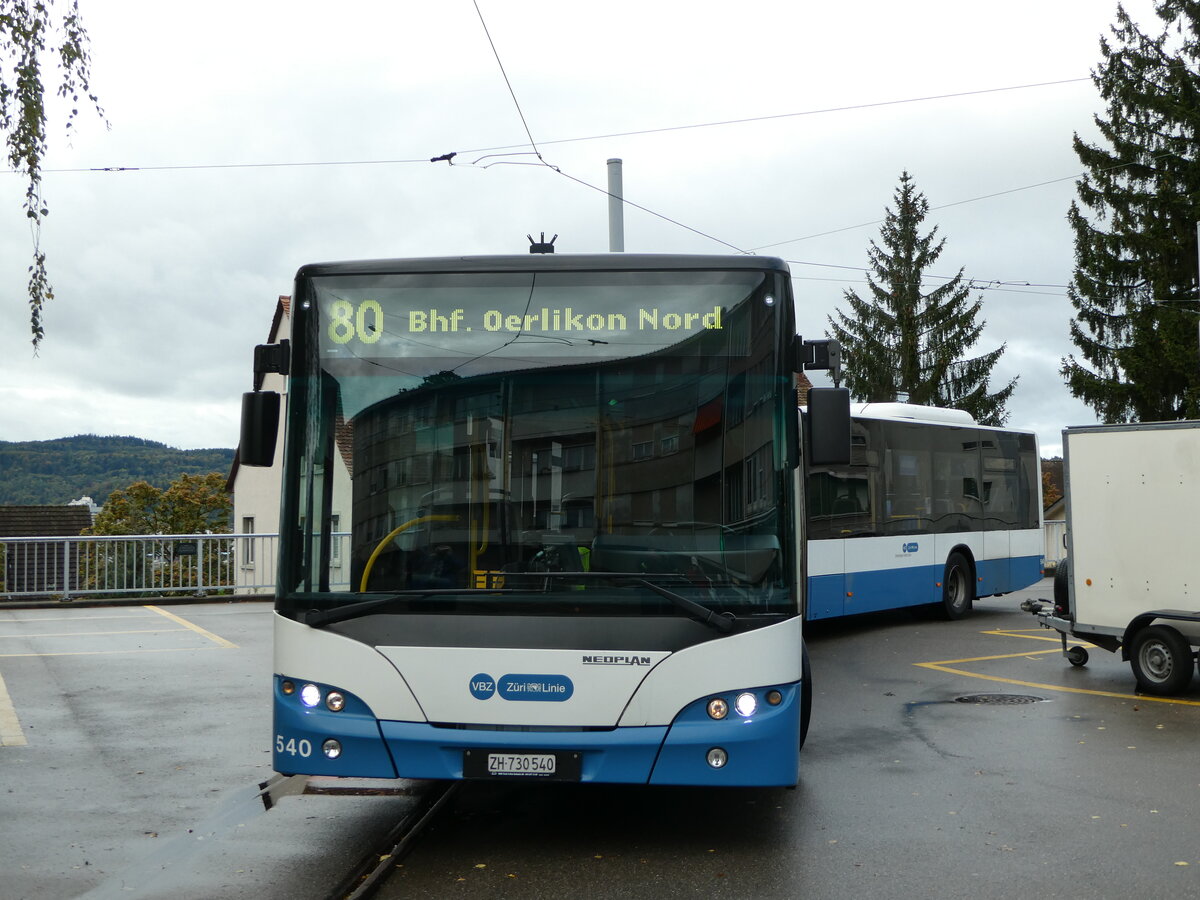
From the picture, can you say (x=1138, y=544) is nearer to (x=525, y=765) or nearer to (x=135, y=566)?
(x=525, y=765)

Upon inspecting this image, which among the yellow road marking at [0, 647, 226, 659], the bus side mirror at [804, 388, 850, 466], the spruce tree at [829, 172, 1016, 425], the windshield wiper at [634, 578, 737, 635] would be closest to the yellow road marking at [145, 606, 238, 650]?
the yellow road marking at [0, 647, 226, 659]

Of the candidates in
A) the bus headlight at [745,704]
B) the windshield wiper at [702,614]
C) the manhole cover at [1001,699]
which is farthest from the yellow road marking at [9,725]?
the manhole cover at [1001,699]

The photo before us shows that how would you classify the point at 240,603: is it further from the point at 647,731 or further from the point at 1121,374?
the point at 1121,374

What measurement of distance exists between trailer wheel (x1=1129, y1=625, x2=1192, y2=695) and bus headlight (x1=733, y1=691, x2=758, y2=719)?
21.9 feet

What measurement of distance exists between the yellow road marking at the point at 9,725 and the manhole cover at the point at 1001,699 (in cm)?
752

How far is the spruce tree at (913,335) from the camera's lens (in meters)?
49.9

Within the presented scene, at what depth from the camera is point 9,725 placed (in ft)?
32.9

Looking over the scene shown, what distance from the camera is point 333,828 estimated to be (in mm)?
6848

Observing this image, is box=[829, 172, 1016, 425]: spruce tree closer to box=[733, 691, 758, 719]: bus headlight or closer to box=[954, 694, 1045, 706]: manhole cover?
box=[954, 694, 1045, 706]: manhole cover

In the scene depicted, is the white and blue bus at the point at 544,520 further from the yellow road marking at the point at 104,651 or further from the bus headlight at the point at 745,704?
the yellow road marking at the point at 104,651

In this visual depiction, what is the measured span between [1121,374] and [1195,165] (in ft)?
19.2

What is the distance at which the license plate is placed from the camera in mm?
6008

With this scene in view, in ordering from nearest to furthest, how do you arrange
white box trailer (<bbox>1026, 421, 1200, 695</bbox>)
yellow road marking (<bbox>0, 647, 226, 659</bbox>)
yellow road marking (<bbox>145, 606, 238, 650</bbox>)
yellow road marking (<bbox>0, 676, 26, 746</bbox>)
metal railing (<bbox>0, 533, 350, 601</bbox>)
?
yellow road marking (<bbox>0, 676, 26, 746</bbox>), white box trailer (<bbox>1026, 421, 1200, 695</bbox>), yellow road marking (<bbox>0, 647, 226, 659</bbox>), yellow road marking (<bbox>145, 606, 238, 650</bbox>), metal railing (<bbox>0, 533, 350, 601</bbox>)

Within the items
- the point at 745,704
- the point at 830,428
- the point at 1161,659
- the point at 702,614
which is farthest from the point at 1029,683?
the point at 702,614
